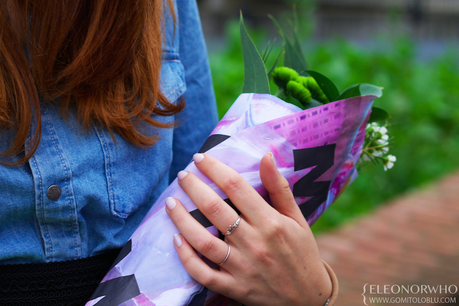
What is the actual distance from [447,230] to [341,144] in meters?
3.40

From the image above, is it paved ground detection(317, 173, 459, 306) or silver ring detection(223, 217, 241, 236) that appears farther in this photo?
paved ground detection(317, 173, 459, 306)

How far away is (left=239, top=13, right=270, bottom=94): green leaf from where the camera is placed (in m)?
1.02

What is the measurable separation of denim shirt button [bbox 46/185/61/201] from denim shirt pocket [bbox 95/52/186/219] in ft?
0.39

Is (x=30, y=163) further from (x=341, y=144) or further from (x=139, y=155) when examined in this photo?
(x=341, y=144)

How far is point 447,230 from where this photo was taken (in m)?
3.83

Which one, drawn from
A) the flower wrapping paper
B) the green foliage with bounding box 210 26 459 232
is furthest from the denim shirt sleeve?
the green foliage with bounding box 210 26 459 232

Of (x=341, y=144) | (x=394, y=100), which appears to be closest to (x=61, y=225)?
(x=341, y=144)

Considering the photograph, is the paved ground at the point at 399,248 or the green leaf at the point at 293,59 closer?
the green leaf at the point at 293,59

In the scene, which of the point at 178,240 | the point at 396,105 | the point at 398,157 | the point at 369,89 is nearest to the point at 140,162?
the point at 178,240

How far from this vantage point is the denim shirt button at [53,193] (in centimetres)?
90

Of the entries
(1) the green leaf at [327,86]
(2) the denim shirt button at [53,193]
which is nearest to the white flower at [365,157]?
(1) the green leaf at [327,86]

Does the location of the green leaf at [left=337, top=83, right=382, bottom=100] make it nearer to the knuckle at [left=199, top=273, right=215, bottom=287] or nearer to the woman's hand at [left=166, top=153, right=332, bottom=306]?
the woman's hand at [left=166, top=153, right=332, bottom=306]

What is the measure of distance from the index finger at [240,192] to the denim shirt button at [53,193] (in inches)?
13.1

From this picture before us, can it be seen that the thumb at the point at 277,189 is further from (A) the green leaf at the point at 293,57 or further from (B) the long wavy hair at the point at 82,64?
(A) the green leaf at the point at 293,57
